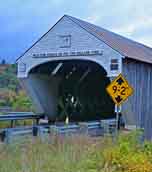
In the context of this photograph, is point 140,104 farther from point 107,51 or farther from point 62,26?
point 62,26

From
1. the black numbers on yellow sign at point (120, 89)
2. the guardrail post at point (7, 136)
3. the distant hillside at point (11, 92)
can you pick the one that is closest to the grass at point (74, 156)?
the guardrail post at point (7, 136)

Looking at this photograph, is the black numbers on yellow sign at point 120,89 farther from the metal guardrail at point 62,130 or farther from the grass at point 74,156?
the grass at point 74,156

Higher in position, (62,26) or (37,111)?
(62,26)

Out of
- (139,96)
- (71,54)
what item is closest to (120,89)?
(71,54)

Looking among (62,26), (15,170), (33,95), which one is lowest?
(15,170)

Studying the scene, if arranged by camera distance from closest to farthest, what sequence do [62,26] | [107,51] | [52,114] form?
[107,51]
[62,26]
[52,114]

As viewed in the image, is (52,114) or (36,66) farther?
(52,114)

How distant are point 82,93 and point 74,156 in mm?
15801

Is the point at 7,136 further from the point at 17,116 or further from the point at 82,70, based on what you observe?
the point at 82,70

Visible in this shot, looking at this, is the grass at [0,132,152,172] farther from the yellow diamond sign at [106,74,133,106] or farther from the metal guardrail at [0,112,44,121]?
the metal guardrail at [0,112,44,121]

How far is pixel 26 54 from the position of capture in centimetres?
2014

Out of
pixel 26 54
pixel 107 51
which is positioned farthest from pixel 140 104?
pixel 26 54

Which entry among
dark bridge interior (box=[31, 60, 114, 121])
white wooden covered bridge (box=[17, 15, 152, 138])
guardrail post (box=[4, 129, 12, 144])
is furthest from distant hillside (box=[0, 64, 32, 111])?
guardrail post (box=[4, 129, 12, 144])

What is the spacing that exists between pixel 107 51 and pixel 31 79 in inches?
188
